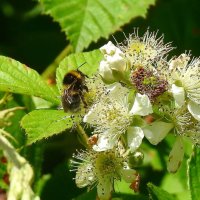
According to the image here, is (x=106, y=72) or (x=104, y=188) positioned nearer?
(x=106, y=72)

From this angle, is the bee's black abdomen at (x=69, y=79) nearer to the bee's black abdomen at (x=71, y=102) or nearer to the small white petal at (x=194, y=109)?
the bee's black abdomen at (x=71, y=102)

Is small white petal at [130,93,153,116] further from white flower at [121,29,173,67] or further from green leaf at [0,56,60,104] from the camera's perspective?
green leaf at [0,56,60,104]

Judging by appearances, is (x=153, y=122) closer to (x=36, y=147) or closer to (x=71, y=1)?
(x=36, y=147)

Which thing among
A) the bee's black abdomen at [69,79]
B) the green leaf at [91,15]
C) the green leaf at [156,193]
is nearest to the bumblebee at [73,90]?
the bee's black abdomen at [69,79]

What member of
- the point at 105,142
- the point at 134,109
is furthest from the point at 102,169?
the point at 134,109

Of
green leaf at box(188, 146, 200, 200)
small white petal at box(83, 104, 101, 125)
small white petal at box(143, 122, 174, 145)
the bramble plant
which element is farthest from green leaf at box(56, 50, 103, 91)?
green leaf at box(188, 146, 200, 200)

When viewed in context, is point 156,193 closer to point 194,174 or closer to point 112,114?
point 194,174
